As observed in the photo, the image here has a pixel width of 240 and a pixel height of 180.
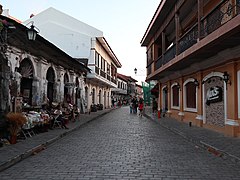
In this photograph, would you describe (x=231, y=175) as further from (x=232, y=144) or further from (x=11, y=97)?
(x=11, y=97)

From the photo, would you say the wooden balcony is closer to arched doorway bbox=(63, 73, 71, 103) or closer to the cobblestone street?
the cobblestone street

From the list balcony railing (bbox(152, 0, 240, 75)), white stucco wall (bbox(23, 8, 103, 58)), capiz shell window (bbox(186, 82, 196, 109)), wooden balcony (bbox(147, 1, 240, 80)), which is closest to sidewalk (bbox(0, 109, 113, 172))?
wooden balcony (bbox(147, 1, 240, 80))

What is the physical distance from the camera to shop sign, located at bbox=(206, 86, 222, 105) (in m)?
11.3

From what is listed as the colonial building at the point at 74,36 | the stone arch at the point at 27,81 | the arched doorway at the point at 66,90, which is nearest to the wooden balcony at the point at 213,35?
the stone arch at the point at 27,81

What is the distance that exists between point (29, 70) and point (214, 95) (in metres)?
8.43

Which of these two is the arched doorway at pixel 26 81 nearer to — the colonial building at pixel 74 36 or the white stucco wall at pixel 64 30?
the colonial building at pixel 74 36

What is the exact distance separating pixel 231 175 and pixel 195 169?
2.39 ft

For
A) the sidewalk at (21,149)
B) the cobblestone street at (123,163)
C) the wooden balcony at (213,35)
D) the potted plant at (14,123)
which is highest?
the wooden balcony at (213,35)

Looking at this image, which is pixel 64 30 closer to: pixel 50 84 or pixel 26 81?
pixel 50 84

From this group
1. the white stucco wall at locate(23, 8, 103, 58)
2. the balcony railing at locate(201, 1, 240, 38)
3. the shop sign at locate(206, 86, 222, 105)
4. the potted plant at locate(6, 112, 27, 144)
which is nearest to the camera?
the potted plant at locate(6, 112, 27, 144)

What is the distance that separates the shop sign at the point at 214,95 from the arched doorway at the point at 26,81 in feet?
27.0

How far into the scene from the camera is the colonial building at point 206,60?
352 inches

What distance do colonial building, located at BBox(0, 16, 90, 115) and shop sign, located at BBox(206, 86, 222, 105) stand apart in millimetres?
7705

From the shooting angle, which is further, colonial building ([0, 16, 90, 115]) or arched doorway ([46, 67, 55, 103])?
arched doorway ([46, 67, 55, 103])
